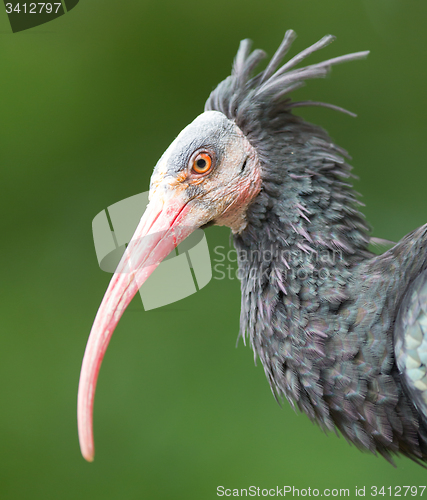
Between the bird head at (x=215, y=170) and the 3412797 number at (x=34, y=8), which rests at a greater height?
the 3412797 number at (x=34, y=8)

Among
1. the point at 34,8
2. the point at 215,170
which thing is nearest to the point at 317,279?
the point at 215,170

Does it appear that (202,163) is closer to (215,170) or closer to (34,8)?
(215,170)

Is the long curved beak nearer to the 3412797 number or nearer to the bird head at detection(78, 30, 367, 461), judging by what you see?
the bird head at detection(78, 30, 367, 461)

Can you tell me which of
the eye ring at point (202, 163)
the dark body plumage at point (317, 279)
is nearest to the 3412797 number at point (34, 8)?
the dark body plumage at point (317, 279)

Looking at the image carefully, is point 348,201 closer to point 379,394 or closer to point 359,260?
point 359,260

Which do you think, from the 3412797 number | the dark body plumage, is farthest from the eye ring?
the 3412797 number

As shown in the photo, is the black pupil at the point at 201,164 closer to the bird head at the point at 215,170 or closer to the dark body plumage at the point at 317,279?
the bird head at the point at 215,170
